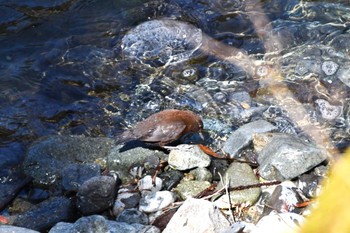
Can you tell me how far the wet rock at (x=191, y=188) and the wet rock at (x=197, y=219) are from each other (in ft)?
1.50

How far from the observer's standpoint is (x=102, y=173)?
3.72 meters

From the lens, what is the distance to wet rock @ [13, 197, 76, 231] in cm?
314

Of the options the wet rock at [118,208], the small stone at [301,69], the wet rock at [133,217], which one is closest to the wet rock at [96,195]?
the wet rock at [118,208]

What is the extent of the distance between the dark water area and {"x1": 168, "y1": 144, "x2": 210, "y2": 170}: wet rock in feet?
1.53

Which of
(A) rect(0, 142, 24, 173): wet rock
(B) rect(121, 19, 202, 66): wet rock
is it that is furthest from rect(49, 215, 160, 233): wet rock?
(B) rect(121, 19, 202, 66): wet rock

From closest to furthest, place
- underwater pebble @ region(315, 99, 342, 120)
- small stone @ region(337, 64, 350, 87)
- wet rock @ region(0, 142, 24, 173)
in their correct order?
1. wet rock @ region(0, 142, 24, 173)
2. underwater pebble @ region(315, 99, 342, 120)
3. small stone @ region(337, 64, 350, 87)

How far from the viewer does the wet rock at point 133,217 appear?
3.11 m

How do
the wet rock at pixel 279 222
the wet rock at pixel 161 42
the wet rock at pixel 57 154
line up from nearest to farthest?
the wet rock at pixel 279 222, the wet rock at pixel 57 154, the wet rock at pixel 161 42

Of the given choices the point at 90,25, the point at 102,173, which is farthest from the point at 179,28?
the point at 102,173

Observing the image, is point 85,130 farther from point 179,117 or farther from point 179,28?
point 179,28

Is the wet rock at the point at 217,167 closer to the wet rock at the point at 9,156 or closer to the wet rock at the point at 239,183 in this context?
the wet rock at the point at 239,183

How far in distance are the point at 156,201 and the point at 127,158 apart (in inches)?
24.3

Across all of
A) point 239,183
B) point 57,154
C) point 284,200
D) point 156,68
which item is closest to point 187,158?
point 239,183

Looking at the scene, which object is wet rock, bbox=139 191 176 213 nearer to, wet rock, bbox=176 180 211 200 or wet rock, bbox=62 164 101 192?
wet rock, bbox=176 180 211 200
